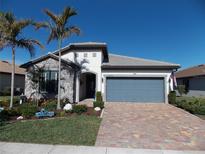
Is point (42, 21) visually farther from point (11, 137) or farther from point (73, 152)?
point (73, 152)

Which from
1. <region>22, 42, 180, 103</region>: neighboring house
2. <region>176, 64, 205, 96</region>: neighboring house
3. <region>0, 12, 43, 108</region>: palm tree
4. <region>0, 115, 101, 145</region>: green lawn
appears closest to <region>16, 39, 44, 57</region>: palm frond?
<region>0, 12, 43, 108</region>: palm tree

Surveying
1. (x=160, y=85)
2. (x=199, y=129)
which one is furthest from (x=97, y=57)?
(x=199, y=129)

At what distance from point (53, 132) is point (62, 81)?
29.2 ft

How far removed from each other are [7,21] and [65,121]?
749 centimetres

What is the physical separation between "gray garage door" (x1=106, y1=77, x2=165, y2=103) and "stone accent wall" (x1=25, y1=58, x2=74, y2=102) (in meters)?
3.77

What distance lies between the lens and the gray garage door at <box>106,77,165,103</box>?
55.4 feet

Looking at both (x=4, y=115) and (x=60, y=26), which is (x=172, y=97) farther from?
(x=4, y=115)

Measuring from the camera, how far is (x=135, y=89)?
17.1 meters

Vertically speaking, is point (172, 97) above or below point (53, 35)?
below

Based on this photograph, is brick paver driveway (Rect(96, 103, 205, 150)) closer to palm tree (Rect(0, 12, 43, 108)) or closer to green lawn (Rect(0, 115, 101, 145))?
green lawn (Rect(0, 115, 101, 145))

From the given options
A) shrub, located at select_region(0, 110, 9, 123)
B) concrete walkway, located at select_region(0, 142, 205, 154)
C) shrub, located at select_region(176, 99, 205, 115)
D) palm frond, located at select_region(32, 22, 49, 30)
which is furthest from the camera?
palm frond, located at select_region(32, 22, 49, 30)

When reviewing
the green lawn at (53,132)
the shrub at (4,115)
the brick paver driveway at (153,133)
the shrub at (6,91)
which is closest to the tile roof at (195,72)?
the brick paver driveway at (153,133)

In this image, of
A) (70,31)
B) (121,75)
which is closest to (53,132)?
(70,31)

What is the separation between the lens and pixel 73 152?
5113 mm
